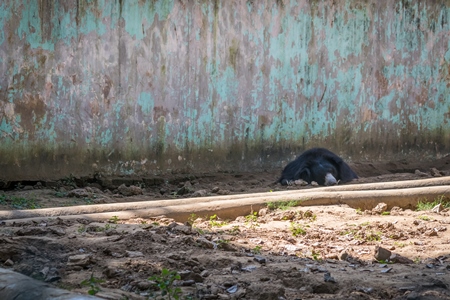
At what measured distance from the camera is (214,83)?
9.38 m

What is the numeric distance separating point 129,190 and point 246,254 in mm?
3610

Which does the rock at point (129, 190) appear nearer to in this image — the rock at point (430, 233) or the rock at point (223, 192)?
the rock at point (223, 192)

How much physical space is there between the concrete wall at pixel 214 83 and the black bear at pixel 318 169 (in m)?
0.59

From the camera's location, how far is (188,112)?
9.20 meters

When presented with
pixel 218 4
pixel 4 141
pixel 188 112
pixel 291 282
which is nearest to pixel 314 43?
pixel 218 4

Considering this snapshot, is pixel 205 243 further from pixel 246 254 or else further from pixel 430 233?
pixel 430 233

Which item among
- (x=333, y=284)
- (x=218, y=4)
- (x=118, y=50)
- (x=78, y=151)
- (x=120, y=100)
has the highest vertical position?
(x=218, y=4)

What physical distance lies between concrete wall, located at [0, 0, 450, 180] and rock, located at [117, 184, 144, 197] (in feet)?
2.00

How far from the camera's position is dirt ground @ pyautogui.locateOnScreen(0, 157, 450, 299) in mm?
3742

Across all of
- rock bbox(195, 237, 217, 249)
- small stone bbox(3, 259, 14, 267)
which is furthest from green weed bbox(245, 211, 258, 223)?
small stone bbox(3, 259, 14, 267)

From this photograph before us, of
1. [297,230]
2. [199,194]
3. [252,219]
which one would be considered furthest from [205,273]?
[199,194]

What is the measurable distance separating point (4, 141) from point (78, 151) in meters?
0.89

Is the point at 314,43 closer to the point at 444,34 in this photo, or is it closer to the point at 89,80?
the point at 444,34

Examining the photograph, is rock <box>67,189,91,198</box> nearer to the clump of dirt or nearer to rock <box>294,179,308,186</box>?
the clump of dirt
